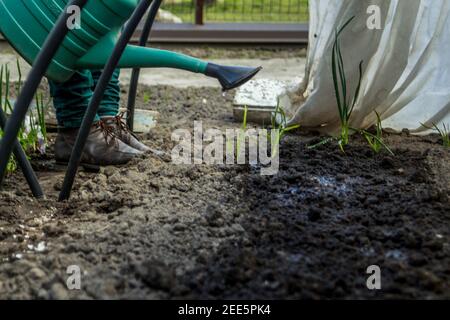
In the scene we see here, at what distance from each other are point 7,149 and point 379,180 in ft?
3.68

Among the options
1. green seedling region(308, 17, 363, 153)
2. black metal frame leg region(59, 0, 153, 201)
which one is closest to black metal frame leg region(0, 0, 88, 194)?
black metal frame leg region(59, 0, 153, 201)

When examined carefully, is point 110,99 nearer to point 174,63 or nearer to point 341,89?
point 174,63

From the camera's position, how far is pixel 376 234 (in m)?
1.70

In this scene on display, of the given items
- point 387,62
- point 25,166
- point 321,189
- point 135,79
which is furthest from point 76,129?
point 387,62

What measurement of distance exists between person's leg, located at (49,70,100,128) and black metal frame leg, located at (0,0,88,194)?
70cm

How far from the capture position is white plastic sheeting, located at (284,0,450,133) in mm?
2605

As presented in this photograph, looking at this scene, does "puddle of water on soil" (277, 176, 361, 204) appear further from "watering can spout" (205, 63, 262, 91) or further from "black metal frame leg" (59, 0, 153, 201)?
"black metal frame leg" (59, 0, 153, 201)

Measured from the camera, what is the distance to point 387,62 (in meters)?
2.66

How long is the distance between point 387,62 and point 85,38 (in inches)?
49.1

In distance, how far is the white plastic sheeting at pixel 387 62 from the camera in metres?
2.61

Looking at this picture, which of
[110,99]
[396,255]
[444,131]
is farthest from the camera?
[444,131]

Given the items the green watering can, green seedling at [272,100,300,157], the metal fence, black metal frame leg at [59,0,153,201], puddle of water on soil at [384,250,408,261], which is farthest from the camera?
the metal fence

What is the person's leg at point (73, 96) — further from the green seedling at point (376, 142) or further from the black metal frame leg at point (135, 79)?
the green seedling at point (376, 142)

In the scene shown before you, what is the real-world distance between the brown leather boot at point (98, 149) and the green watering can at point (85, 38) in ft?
1.38
